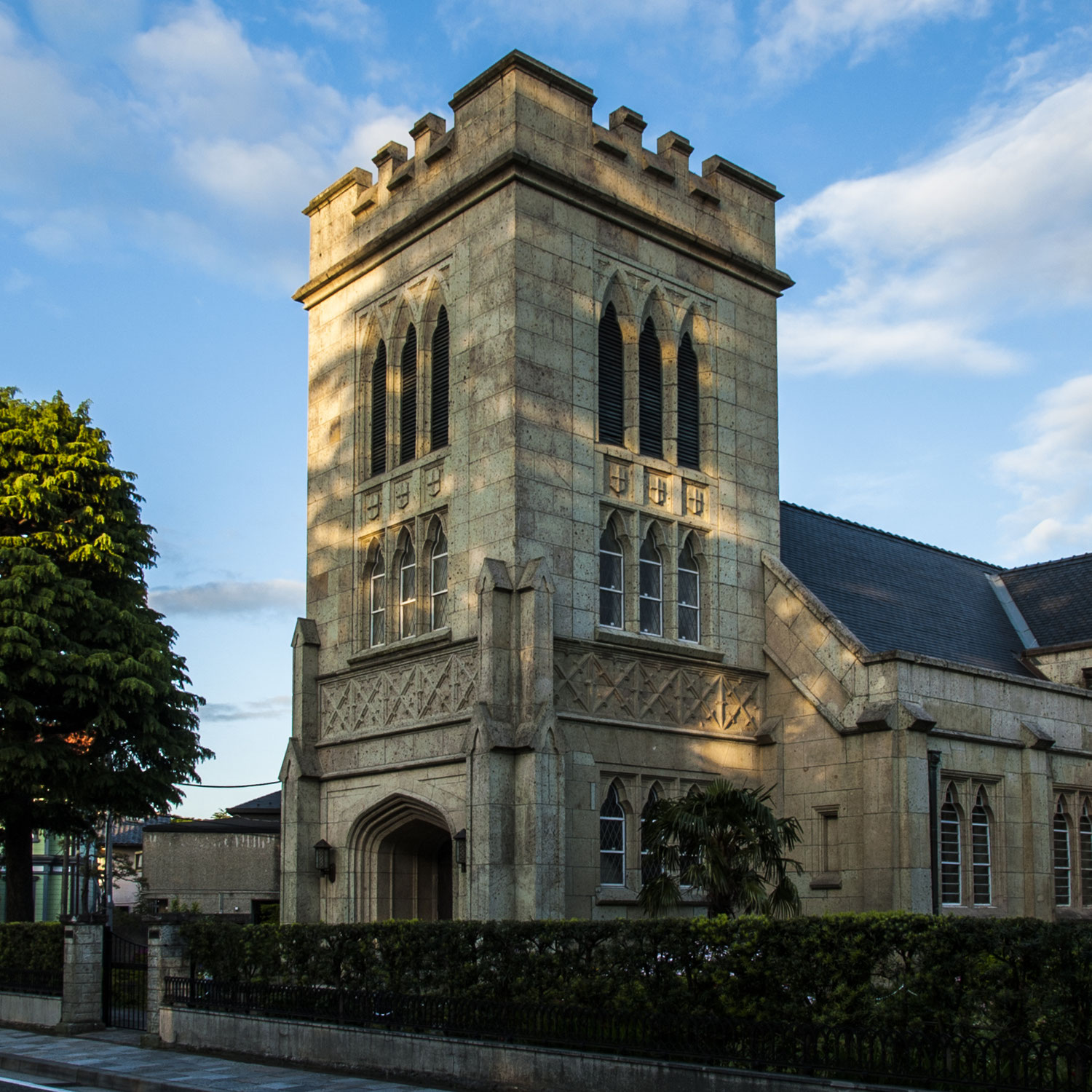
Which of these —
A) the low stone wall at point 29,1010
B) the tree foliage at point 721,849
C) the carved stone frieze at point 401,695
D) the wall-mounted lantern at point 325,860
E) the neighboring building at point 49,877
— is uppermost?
the carved stone frieze at point 401,695

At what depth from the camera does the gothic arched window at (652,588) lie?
2391 cm

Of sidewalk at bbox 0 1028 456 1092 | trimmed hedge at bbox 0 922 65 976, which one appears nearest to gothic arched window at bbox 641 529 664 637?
sidewalk at bbox 0 1028 456 1092

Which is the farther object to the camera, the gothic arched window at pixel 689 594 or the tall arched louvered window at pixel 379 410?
the tall arched louvered window at pixel 379 410

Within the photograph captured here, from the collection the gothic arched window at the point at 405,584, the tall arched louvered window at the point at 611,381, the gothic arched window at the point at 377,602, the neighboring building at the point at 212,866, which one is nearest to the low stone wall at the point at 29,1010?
the gothic arched window at the point at 377,602

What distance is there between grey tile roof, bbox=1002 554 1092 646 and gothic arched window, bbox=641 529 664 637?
1288 centimetres

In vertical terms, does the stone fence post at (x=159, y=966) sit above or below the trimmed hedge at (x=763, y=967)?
below

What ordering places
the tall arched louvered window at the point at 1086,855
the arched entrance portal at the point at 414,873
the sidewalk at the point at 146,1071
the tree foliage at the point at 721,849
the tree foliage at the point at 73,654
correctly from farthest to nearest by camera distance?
the tree foliage at the point at 73,654, the tall arched louvered window at the point at 1086,855, the arched entrance portal at the point at 414,873, the tree foliage at the point at 721,849, the sidewalk at the point at 146,1071

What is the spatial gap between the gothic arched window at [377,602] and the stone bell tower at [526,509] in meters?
0.07

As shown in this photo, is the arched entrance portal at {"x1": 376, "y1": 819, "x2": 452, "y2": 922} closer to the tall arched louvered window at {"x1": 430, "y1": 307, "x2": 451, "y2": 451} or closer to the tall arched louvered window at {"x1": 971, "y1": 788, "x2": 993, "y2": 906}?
the tall arched louvered window at {"x1": 430, "y1": 307, "x2": 451, "y2": 451}

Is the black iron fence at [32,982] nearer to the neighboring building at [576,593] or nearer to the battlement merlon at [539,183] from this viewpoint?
the neighboring building at [576,593]

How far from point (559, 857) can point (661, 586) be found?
5.92 metres

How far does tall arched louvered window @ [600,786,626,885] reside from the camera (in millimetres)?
21953

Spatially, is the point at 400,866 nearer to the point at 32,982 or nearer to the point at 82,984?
the point at 82,984

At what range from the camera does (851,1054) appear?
11.8 meters
